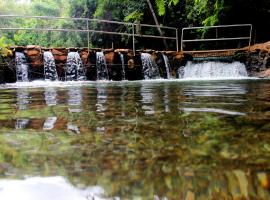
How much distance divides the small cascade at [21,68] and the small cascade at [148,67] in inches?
154

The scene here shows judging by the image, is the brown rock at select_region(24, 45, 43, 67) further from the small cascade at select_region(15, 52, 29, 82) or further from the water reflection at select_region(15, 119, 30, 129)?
the water reflection at select_region(15, 119, 30, 129)

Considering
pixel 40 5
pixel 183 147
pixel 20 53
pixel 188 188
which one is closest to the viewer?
pixel 188 188

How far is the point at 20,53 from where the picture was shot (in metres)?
10.0

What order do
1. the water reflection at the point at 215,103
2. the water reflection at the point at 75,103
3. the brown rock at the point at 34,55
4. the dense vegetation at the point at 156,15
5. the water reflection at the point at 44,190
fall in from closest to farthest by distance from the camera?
the water reflection at the point at 44,190 → the water reflection at the point at 215,103 → the water reflection at the point at 75,103 → the brown rock at the point at 34,55 → the dense vegetation at the point at 156,15

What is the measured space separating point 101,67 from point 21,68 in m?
2.51

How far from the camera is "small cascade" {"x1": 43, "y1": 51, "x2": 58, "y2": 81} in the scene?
10.3m

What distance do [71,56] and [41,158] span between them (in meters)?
9.77

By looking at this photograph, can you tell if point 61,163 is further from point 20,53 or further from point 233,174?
point 20,53

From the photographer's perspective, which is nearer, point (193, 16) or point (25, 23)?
point (193, 16)

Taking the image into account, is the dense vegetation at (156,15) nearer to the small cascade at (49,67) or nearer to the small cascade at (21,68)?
the small cascade at (21,68)

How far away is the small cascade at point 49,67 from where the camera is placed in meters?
10.3

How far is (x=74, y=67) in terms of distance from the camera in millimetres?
10656

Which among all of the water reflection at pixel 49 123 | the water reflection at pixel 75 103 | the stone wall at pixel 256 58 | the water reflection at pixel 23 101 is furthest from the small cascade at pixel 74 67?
the water reflection at pixel 49 123

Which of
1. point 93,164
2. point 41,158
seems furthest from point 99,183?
point 41,158
